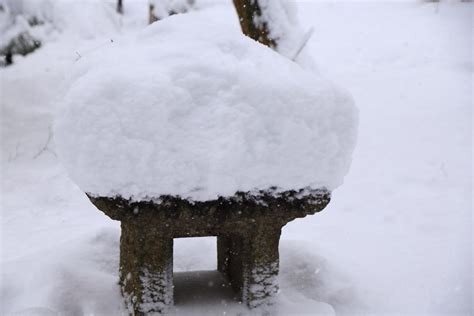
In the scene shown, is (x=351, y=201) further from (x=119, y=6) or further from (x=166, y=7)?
(x=119, y=6)

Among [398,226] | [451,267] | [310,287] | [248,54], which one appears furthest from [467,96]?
[248,54]

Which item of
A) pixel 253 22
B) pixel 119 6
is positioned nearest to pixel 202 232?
pixel 253 22

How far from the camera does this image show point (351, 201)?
4.80 m

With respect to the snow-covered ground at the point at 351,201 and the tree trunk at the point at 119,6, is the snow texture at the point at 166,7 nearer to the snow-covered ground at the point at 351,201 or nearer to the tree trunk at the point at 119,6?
the snow-covered ground at the point at 351,201

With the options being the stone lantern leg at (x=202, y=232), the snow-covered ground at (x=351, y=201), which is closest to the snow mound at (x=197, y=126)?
the stone lantern leg at (x=202, y=232)

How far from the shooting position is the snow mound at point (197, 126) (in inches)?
74.5

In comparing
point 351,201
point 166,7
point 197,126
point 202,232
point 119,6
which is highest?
point 197,126

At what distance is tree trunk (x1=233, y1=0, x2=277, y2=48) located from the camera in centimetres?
421

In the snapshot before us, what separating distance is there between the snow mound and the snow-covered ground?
16.7 inches

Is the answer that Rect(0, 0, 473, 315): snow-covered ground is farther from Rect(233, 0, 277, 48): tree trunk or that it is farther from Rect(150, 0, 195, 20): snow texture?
Rect(150, 0, 195, 20): snow texture

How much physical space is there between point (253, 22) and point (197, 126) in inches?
101

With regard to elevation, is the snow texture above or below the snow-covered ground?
above

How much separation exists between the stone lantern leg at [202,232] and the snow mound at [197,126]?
0.24ft

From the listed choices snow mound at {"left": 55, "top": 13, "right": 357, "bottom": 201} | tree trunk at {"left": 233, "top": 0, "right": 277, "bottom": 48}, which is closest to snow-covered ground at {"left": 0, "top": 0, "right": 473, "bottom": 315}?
snow mound at {"left": 55, "top": 13, "right": 357, "bottom": 201}
